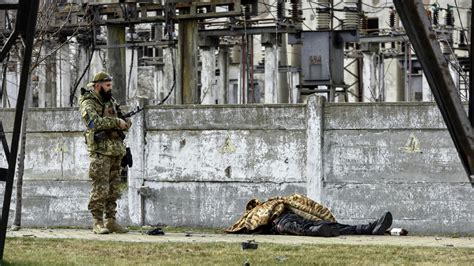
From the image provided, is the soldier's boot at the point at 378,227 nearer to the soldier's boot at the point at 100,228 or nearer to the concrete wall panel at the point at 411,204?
the concrete wall panel at the point at 411,204

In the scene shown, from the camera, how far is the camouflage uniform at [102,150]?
49.3ft

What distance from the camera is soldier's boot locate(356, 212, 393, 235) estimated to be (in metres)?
16.0

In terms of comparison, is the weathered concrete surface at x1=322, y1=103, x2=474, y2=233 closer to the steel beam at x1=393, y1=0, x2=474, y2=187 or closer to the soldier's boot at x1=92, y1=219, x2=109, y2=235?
the soldier's boot at x1=92, y1=219, x2=109, y2=235

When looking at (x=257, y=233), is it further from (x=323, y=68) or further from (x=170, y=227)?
(x=323, y=68)

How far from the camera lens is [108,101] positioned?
1530 centimetres

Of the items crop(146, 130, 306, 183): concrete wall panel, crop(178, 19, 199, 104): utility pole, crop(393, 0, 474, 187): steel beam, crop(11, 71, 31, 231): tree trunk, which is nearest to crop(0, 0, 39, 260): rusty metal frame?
crop(393, 0, 474, 187): steel beam

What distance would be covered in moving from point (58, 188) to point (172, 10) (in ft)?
42.8

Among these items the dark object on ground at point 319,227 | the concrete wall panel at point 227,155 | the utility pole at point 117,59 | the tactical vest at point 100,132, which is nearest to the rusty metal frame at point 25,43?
the tactical vest at point 100,132

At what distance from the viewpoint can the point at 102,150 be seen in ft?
49.9

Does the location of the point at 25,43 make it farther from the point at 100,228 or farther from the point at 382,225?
the point at 382,225

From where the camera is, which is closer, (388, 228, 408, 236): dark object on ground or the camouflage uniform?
the camouflage uniform

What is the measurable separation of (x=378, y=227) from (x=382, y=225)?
0.06m

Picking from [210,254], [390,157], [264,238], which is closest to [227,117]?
[390,157]

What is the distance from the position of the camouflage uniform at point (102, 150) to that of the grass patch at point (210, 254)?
1.59 metres
